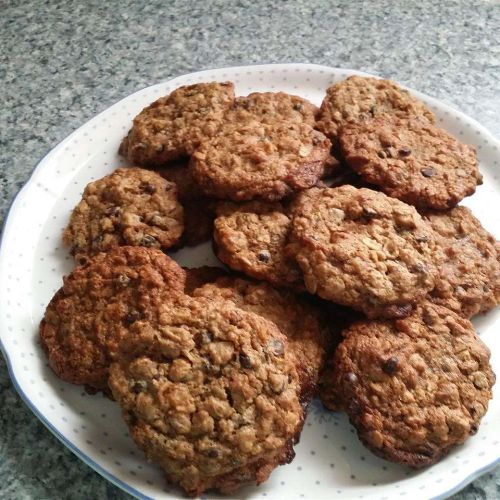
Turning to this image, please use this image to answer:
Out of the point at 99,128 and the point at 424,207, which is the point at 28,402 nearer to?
the point at 99,128

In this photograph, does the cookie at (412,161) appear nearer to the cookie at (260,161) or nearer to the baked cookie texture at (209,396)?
the cookie at (260,161)

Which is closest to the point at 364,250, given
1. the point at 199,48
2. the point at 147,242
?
the point at 147,242

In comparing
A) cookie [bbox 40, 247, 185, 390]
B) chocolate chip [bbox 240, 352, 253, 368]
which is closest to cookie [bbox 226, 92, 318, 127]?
cookie [bbox 40, 247, 185, 390]

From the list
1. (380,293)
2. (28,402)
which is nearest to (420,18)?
(380,293)

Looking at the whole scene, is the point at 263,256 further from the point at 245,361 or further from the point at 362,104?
the point at 362,104

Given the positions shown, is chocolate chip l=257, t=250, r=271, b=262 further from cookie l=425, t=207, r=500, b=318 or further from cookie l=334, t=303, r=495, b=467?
cookie l=425, t=207, r=500, b=318
